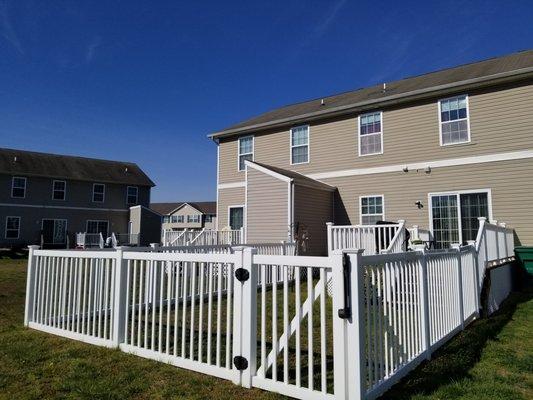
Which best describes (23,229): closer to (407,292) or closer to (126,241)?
(126,241)

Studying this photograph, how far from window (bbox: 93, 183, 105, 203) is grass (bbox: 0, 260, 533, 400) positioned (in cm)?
2676

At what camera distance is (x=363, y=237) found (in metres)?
9.66

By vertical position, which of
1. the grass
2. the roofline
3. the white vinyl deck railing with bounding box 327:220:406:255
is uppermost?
the roofline

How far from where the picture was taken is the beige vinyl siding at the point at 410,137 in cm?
1081

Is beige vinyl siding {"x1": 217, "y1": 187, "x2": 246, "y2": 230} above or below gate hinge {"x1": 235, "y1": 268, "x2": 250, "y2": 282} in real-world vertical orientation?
above

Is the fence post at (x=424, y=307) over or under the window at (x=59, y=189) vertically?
under

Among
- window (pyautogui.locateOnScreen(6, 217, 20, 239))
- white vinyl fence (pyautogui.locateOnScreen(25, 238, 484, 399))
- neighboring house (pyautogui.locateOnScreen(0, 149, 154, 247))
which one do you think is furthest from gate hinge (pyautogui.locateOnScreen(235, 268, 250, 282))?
window (pyautogui.locateOnScreen(6, 217, 20, 239))

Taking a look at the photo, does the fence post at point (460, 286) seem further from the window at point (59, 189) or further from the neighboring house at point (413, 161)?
the window at point (59, 189)

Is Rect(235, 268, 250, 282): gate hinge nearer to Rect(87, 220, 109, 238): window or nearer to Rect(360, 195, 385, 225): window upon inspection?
Rect(360, 195, 385, 225): window

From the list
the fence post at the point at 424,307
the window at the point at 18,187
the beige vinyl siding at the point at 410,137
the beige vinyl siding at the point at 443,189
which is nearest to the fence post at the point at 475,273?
the fence post at the point at 424,307

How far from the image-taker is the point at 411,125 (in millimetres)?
12555

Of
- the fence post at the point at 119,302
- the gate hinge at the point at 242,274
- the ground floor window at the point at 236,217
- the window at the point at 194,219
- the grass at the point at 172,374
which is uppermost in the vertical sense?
the window at the point at 194,219

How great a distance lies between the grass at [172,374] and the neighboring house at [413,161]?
6.63m

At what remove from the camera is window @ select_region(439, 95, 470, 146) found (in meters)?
11.6
